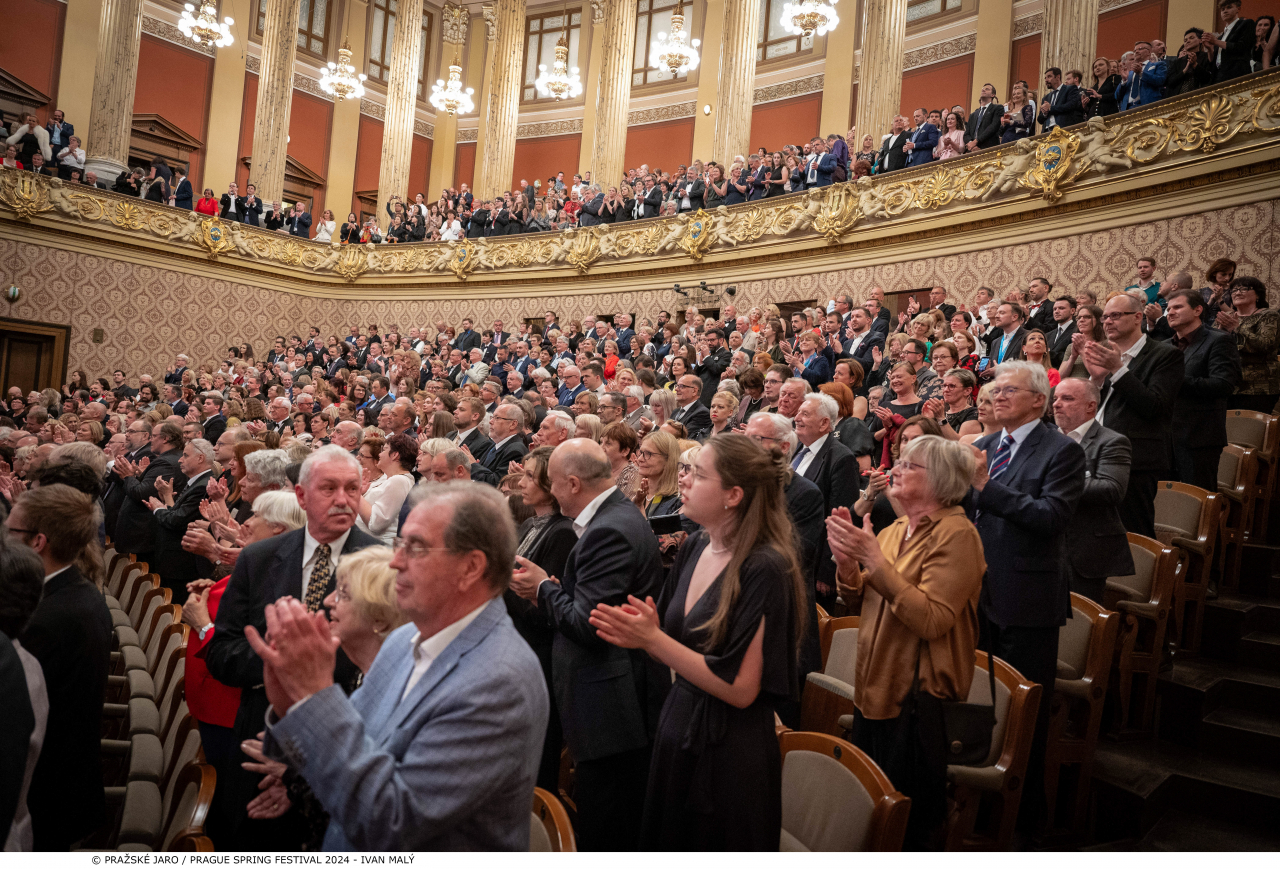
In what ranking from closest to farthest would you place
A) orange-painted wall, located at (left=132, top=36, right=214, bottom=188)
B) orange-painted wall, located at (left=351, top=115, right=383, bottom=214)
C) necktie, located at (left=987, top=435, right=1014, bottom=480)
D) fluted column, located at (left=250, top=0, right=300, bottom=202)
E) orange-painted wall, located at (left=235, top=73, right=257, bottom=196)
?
necktie, located at (left=987, top=435, right=1014, bottom=480) < fluted column, located at (left=250, top=0, right=300, bottom=202) < orange-painted wall, located at (left=132, top=36, right=214, bottom=188) < orange-painted wall, located at (left=235, top=73, right=257, bottom=196) < orange-painted wall, located at (left=351, top=115, right=383, bottom=214)

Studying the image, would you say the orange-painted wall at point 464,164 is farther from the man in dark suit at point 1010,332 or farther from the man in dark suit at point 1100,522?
the man in dark suit at point 1100,522

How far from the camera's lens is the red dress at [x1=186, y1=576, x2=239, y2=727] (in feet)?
8.45

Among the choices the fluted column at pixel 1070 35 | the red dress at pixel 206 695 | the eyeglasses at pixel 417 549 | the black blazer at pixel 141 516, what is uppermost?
the fluted column at pixel 1070 35

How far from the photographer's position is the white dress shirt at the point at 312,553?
2.41 m

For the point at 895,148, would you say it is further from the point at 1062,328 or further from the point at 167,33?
the point at 167,33

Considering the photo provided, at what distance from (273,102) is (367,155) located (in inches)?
176

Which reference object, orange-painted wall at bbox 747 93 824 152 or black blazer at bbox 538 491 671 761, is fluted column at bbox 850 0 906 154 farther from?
black blazer at bbox 538 491 671 761

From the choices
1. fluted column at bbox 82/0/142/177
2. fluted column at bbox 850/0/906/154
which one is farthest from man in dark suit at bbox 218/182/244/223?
fluted column at bbox 850/0/906/154

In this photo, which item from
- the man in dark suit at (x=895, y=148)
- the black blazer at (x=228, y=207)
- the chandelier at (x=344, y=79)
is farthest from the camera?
the black blazer at (x=228, y=207)

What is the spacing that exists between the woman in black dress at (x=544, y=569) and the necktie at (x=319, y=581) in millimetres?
589

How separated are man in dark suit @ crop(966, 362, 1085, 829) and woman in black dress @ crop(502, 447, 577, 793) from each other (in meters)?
1.34

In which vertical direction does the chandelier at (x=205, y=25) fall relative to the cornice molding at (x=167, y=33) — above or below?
below

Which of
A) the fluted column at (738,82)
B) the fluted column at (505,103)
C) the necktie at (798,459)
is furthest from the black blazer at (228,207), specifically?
the necktie at (798,459)

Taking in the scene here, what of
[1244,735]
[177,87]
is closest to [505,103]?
[177,87]
